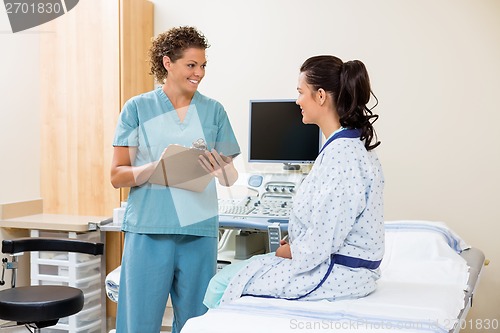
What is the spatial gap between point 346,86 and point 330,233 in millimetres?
398

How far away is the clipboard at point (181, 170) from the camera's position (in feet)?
6.49

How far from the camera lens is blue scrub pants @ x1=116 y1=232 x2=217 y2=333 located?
2080 mm

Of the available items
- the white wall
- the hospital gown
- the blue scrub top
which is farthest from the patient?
the white wall

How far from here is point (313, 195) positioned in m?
1.61

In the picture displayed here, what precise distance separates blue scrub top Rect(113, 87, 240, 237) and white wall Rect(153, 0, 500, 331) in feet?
3.77

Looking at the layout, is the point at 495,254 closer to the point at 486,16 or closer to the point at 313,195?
the point at 486,16

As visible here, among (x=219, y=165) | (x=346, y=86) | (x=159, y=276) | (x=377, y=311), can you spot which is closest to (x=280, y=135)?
(x=219, y=165)

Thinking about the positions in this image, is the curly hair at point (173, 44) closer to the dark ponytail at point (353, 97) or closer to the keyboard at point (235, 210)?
the dark ponytail at point (353, 97)

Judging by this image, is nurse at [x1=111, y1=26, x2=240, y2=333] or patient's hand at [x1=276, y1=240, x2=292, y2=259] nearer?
patient's hand at [x1=276, y1=240, x2=292, y2=259]

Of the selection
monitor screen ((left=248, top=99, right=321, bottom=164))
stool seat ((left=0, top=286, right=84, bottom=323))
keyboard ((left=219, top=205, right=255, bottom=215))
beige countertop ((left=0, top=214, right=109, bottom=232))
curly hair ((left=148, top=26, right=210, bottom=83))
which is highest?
curly hair ((left=148, top=26, right=210, bottom=83))

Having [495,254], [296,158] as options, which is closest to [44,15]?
[296,158]

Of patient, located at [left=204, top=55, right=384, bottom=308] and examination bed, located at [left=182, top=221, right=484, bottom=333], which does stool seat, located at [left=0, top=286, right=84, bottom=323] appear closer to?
patient, located at [left=204, top=55, right=384, bottom=308]

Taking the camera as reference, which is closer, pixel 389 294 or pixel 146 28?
pixel 389 294

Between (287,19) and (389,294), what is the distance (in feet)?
6.20
